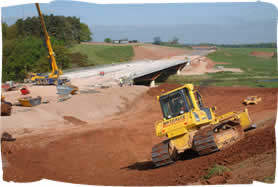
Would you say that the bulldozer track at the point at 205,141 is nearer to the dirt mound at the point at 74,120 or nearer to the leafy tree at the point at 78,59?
the dirt mound at the point at 74,120

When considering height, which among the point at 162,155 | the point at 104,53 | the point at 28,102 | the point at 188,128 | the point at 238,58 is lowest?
the point at 28,102

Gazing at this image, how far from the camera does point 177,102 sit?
1181 centimetres

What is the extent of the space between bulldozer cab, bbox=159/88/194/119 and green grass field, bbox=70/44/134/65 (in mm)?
63044

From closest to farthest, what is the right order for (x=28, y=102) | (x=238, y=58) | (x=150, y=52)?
(x=28, y=102), (x=238, y=58), (x=150, y=52)

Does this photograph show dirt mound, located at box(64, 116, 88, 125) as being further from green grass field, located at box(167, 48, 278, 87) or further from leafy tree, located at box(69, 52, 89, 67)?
leafy tree, located at box(69, 52, 89, 67)

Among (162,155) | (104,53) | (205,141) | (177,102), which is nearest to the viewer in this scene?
(205,141)

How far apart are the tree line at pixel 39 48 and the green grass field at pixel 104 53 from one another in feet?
9.79

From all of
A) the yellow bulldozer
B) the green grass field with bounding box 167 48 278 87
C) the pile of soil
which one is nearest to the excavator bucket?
the green grass field with bounding box 167 48 278 87

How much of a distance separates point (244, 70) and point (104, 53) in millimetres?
56604

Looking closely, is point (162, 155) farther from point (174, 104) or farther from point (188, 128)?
point (174, 104)

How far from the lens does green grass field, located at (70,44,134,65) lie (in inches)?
3034

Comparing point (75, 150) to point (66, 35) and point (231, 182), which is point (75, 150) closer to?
point (231, 182)

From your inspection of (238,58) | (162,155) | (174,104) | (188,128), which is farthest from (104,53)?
(188,128)

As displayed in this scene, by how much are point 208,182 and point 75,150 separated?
10674 mm
